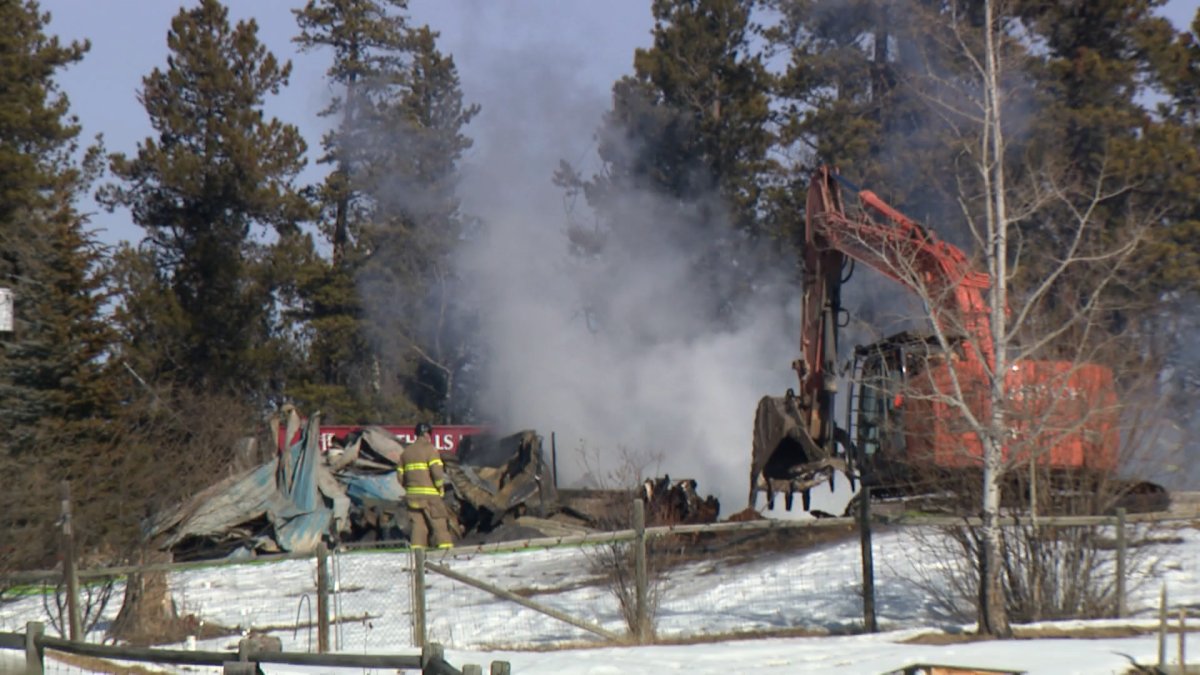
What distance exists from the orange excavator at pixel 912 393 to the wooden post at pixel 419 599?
454cm

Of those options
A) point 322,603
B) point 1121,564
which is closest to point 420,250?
point 322,603

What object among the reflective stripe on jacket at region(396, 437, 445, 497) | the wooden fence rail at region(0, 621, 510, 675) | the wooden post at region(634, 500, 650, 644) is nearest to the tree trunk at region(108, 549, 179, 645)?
the wooden post at region(634, 500, 650, 644)

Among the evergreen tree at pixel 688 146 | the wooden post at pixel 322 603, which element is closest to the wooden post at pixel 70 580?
the wooden post at pixel 322 603

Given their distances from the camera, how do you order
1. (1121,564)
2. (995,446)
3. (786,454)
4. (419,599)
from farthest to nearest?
(786,454), (419,599), (1121,564), (995,446)

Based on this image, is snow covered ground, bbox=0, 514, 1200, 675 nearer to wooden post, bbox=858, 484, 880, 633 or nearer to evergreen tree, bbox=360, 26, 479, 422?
wooden post, bbox=858, 484, 880, 633

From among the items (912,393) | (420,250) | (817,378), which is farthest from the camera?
(420,250)

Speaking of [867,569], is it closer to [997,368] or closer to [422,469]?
[997,368]

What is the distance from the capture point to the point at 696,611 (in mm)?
16000

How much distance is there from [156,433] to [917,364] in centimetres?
1292

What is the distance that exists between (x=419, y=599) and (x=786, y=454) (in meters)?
7.53

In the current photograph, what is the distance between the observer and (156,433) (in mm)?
24891

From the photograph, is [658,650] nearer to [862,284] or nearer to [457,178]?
[862,284]

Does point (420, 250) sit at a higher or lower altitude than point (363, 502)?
higher

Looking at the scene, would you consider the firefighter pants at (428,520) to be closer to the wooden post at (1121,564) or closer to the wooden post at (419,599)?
the wooden post at (419,599)
